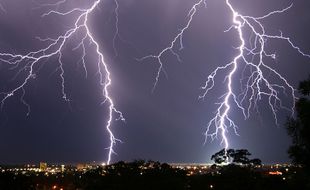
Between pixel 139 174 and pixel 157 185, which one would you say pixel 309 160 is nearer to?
pixel 157 185

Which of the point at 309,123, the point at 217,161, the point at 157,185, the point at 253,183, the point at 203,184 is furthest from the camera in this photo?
the point at 217,161

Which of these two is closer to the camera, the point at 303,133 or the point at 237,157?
the point at 303,133

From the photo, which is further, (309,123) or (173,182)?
(173,182)

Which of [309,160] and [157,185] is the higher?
[157,185]

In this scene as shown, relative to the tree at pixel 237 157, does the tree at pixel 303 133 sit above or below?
below

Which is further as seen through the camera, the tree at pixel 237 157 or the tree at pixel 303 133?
the tree at pixel 237 157

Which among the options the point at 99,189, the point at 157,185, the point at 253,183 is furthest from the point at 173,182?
the point at 253,183

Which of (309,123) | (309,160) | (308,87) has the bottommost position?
(309,160)

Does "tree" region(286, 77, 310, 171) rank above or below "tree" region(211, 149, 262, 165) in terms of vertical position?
below

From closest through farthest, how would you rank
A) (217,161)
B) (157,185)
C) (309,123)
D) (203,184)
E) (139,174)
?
(309,123), (157,185), (139,174), (203,184), (217,161)

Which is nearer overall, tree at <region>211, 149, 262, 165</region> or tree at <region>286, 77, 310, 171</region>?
tree at <region>286, 77, 310, 171</region>
